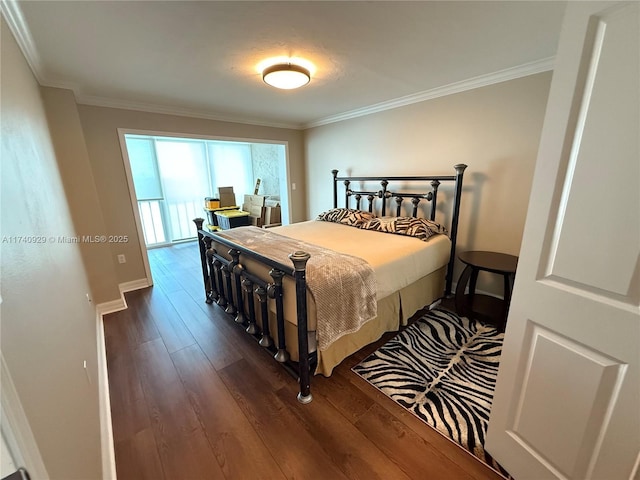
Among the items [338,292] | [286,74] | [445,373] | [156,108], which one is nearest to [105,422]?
[338,292]

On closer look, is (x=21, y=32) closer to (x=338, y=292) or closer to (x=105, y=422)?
(x=105, y=422)

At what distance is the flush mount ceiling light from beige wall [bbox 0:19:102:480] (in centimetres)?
141

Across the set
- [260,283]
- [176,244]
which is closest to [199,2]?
[260,283]

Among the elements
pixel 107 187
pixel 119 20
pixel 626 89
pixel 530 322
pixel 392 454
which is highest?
pixel 119 20

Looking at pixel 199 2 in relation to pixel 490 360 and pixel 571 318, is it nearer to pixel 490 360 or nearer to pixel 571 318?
pixel 571 318

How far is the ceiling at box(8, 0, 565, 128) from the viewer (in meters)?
1.42

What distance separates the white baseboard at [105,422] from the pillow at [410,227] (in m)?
2.62

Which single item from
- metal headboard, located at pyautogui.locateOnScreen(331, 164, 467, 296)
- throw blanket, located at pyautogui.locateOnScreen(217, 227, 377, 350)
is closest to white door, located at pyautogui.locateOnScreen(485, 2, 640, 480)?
throw blanket, located at pyautogui.locateOnScreen(217, 227, 377, 350)

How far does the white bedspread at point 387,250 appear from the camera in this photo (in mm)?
2053

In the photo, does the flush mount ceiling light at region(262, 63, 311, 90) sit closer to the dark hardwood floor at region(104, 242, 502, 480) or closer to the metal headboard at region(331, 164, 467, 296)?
the metal headboard at region(331, 164, 467, 296)

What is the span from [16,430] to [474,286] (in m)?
2.91

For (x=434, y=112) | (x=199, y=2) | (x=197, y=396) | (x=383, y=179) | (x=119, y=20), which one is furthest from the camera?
(x=383, y=179)

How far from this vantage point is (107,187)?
119 inches

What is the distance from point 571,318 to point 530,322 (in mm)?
153
